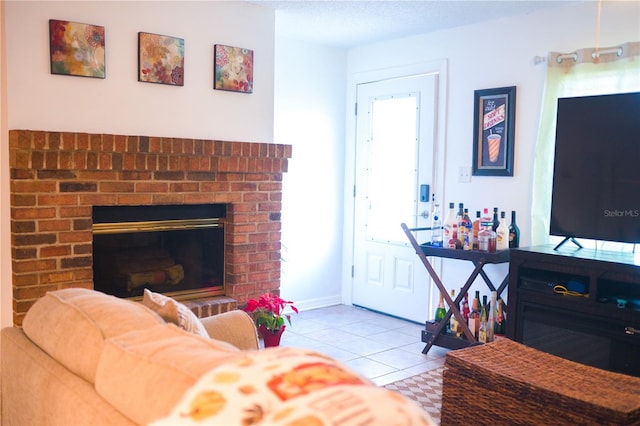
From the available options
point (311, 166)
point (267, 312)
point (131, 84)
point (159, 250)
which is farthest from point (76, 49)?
point (311, 166)

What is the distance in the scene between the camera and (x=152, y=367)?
1035 mm

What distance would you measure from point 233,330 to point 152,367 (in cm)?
94

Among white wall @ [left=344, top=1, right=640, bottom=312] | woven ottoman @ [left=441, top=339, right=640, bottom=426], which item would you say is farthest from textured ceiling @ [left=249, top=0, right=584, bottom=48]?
woven ottoman @ [left=441, top=339, right=640, bottom=426]

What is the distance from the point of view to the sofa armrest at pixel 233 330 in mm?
1932

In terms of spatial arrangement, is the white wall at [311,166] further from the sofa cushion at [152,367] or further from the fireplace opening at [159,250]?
the sofa cushion at [152,367]

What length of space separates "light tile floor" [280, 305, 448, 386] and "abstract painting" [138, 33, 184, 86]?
1.92 m

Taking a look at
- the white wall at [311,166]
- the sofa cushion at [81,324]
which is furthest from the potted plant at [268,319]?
the sofa cushion at [81,324]

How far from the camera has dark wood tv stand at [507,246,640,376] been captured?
117 inches

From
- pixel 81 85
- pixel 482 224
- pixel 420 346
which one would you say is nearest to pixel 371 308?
pixel 420 346

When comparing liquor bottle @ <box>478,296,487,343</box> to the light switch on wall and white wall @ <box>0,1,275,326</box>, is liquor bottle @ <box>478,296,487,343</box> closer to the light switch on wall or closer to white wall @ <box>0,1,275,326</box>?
the light switch on wall

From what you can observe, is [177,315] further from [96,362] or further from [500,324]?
[500,324]

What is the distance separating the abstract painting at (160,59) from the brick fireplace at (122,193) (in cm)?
38

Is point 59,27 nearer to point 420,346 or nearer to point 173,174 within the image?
point 173,174

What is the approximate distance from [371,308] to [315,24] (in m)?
2.42
